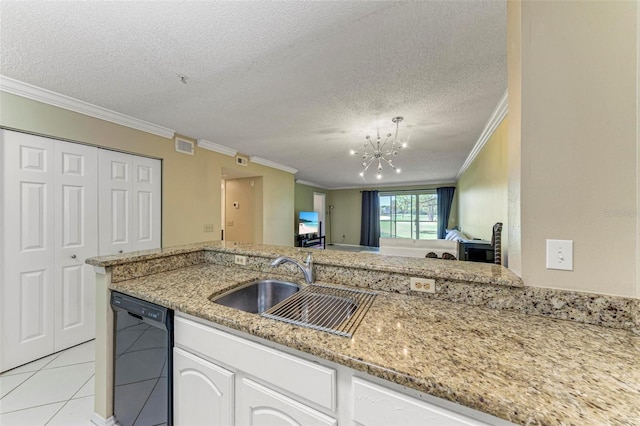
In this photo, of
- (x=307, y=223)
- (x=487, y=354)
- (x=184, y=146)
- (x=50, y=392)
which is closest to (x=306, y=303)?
(x=487, y=354)

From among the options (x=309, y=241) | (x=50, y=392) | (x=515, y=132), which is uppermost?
(x=515, y=132)

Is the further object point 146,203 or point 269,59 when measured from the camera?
point 146,203

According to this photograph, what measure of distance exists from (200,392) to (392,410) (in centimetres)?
87

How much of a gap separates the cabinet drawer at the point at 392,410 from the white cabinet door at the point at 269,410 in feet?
0.43

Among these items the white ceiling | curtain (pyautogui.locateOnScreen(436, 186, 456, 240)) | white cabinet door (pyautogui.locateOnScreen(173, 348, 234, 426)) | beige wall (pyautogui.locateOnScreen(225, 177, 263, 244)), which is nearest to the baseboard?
white cabinet door (pyautogui.locateOnScreen(173, 348, 234, 426))

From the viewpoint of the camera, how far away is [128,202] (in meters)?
2.72

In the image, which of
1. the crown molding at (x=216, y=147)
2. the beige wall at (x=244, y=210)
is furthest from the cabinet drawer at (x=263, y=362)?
the beige wall at (x=244, y=210)

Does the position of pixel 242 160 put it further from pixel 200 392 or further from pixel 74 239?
pixel 200 392

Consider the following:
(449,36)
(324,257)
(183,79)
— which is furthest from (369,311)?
(183,79)

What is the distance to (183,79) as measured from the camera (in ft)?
6.23

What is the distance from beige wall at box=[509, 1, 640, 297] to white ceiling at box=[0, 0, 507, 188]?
0.52 meters

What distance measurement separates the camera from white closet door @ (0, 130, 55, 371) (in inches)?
76.9

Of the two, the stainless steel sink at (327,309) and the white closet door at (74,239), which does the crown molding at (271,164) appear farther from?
the stainless steel sink at (327,309)

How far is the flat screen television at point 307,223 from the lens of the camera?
6.95 metres
